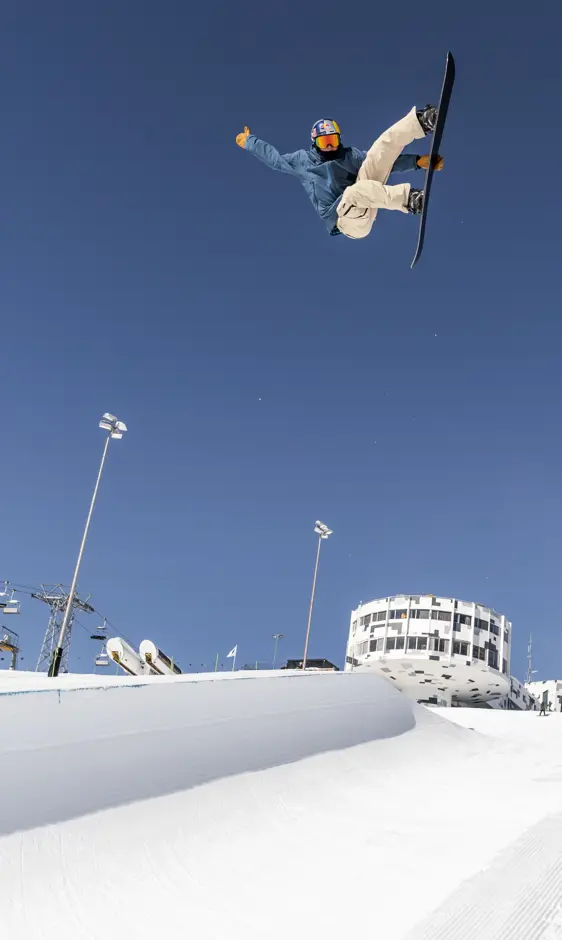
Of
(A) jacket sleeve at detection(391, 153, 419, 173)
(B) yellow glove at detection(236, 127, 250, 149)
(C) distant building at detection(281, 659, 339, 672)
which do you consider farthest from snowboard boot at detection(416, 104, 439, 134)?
(C) distant building at detection(281, 659, 339, 672)

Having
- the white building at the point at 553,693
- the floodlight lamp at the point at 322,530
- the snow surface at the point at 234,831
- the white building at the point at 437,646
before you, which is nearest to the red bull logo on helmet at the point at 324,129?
the snow surface at the point at 234,831

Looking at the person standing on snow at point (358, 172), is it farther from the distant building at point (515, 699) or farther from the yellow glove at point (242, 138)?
the distant building at point (515, 699)

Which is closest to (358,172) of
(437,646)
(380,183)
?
(380,183)

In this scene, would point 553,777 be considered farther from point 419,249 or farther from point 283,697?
point 419,249

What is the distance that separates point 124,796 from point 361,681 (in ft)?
16.8

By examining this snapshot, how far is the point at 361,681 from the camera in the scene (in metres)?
9.34

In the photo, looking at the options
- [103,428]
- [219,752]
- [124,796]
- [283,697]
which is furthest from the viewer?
[103,428]

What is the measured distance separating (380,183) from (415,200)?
471 mm

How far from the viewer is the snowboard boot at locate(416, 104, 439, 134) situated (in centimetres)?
751

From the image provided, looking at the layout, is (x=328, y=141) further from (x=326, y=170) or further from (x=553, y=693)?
(x=553, y=693)

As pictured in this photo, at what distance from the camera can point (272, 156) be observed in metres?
9.13

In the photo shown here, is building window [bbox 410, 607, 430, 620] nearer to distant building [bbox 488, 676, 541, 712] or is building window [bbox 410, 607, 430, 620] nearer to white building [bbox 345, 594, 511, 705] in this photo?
white building [bbox 345, 594, 511, 705]

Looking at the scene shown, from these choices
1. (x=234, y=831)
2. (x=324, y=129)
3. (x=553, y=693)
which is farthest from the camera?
(x=553, y=693)

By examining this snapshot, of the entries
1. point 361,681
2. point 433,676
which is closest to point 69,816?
point 361,681
